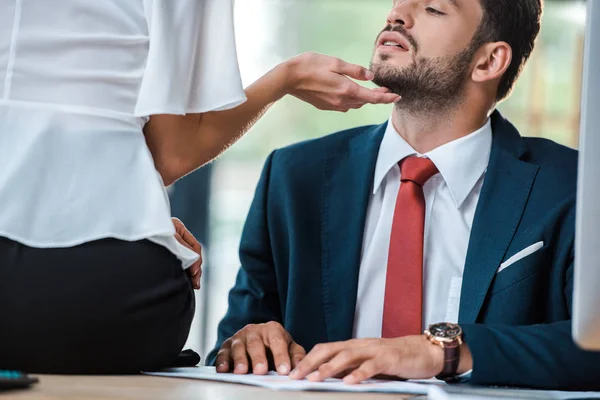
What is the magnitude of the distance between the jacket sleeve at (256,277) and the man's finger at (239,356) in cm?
48

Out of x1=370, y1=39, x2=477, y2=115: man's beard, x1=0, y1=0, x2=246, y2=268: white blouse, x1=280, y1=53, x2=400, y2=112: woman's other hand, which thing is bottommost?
x1=0, y1=0, x2=246, y2=268: white blouse

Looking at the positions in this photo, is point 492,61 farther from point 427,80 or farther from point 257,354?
point 257,354

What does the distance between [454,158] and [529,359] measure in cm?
69

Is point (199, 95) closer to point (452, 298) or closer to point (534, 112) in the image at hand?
point (452, 298)

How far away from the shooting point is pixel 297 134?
5.21 metres

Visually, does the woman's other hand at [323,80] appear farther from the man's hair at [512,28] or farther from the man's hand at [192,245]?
the man's hair at [512,28]

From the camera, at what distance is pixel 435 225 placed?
1.98 meters

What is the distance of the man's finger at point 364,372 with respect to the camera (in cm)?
121

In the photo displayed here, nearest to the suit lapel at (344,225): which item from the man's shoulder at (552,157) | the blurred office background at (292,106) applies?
the man's shoulder at (552,157)

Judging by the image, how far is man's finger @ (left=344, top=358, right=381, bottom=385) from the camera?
1205mm

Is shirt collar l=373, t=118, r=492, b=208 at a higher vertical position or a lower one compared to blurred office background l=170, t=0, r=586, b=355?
lower

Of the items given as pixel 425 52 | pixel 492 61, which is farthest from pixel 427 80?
pixel 492 61

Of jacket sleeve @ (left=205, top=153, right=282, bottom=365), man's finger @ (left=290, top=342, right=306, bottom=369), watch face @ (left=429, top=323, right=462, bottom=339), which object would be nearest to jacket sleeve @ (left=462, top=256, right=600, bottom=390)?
watch face @ (left=429, top=323, right=462, bottom=339)

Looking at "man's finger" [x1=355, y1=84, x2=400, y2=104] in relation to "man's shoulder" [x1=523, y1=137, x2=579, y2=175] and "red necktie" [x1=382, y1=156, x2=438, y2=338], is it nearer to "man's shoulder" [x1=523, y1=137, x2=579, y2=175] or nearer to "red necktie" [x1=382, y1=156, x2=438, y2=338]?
"red necktie" [x1=382, y1=156, x2=438, y2=338]
